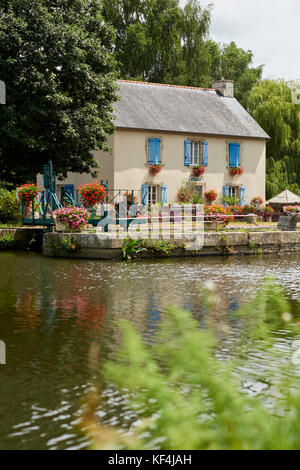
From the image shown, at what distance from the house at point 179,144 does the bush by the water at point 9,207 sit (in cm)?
586

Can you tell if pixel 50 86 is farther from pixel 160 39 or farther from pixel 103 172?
pixel 160 39

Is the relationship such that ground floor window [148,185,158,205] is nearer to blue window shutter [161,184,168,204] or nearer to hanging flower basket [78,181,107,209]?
blue window shutter [161,184,168,204]

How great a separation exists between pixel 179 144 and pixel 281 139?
23.4ft

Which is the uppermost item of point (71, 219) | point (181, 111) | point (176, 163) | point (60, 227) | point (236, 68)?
point (236, 68)

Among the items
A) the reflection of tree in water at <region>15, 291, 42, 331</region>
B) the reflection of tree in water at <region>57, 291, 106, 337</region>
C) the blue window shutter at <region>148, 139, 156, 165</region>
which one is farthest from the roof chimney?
the reflection of tree in water at <region>15, 291, 42, 331</region>

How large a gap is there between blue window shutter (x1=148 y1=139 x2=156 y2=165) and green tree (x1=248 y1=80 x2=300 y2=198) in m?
7.59

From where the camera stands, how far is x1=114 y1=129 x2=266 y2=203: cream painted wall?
28.5 metres

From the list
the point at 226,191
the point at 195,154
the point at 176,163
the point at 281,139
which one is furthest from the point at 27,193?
the point at 281,139

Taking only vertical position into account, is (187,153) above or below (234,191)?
above

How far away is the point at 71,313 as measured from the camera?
8.84 meters

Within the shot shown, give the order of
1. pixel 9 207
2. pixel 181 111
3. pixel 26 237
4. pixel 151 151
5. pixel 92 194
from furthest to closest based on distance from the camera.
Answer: pixel 181 111, pixel 151 151, pixel 9 207, pixel 26 237, pixel 92 194

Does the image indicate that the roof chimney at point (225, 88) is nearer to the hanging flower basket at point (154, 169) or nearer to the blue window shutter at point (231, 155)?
the blue window shutter at point (231, 155)

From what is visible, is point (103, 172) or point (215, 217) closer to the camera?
point (215, 217)

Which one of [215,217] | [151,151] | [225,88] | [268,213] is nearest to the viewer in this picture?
[215,217]
